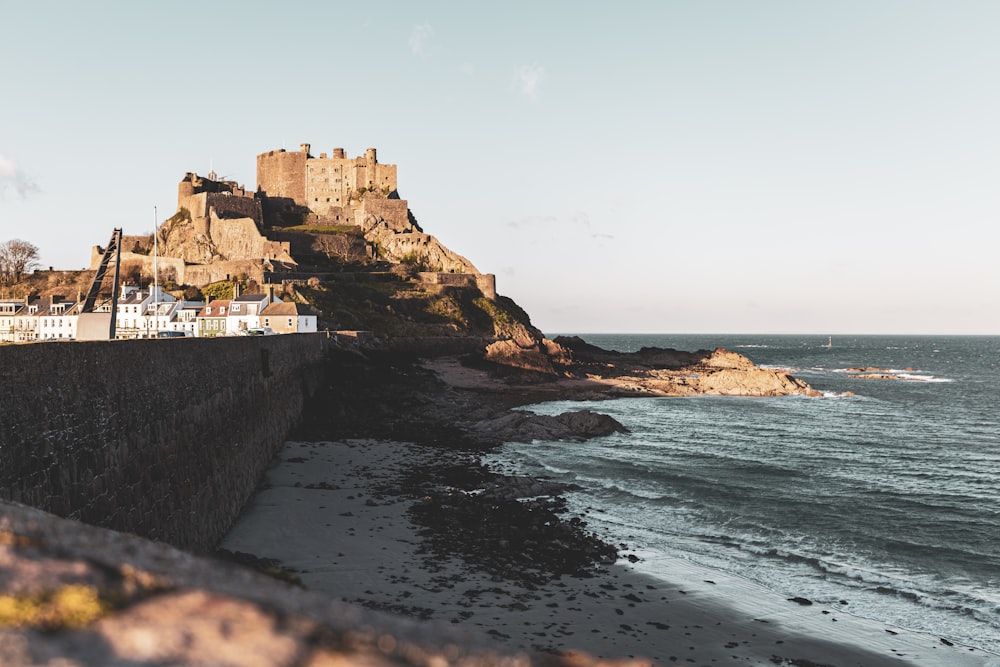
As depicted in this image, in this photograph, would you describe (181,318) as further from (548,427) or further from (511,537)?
(511,537)

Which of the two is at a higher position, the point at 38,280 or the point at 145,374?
the point at 38,280

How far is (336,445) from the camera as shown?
37.5 meters

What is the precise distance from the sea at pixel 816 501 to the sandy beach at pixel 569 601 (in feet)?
4.97

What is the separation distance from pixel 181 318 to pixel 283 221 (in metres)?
53.7

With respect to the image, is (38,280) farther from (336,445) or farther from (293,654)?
(293,654)

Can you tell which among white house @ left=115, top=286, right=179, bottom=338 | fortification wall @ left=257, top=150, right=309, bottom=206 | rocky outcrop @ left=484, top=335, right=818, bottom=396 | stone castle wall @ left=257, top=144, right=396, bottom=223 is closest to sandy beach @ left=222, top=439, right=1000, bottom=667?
white house @ left=115, top=286, right=179, bottom=338

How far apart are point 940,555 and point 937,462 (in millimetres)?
19027

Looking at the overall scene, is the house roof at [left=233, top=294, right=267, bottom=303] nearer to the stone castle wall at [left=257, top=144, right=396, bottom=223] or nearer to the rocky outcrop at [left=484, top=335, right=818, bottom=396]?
the rocky outcrop at [left=484, top=335, right=818, bottom=396]

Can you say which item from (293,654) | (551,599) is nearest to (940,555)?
(551,599)

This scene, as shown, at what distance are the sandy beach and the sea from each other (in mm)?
1514

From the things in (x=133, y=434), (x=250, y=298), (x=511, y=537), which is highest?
(x=250, y=298)

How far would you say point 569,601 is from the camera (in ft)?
59.3

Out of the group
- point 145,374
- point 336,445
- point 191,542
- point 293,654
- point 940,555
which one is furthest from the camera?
point 336,445

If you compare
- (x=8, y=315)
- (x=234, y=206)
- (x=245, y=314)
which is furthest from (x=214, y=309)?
(x=234, y=206)
